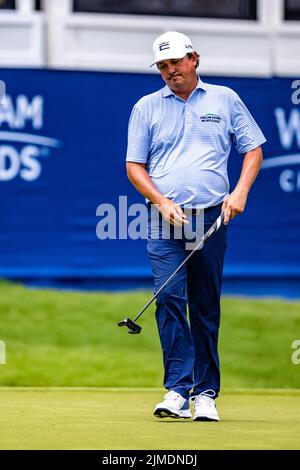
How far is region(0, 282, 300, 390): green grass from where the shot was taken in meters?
11.7

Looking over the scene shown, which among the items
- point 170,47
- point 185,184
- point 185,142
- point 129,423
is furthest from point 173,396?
point 170,47

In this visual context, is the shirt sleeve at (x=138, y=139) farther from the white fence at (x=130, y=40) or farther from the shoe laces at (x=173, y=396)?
the white fence at (x=130, y=40)

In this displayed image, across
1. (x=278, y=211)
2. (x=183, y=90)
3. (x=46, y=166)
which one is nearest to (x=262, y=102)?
(x=278, y=211)

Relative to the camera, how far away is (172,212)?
692cm

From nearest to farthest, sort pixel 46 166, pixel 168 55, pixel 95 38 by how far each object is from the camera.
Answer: pixel 168 55 → pixel 46 166 → pixel 95 38

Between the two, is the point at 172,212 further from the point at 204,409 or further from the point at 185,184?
the point at 204,409

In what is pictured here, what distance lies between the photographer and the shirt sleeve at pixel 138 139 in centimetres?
713

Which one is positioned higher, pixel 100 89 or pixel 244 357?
pixel 100 89

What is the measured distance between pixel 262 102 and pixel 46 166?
1.94 meters

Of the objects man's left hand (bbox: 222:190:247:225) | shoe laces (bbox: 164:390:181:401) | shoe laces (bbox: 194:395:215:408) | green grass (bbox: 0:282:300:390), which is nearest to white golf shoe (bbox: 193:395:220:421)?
shoe laces (bbox: 194:395:215:408)

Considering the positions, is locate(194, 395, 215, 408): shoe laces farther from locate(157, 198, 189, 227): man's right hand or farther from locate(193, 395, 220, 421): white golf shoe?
locate(157, 198, 189, 227): man's right hand

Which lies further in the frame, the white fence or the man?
the white fence

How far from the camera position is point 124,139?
12.1 meters

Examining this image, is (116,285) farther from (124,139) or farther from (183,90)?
(183,90)
